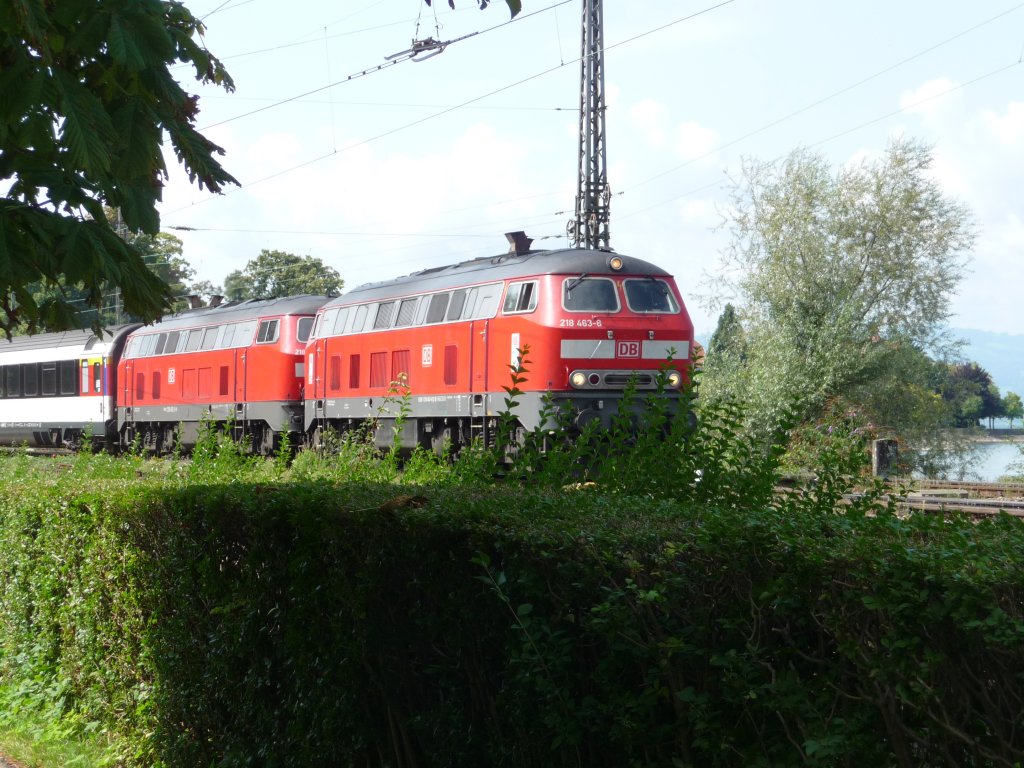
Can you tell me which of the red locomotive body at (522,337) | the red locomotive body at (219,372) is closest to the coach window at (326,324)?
the red locomotive body at (219,372)

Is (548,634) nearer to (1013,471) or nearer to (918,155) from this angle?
(1013,471)

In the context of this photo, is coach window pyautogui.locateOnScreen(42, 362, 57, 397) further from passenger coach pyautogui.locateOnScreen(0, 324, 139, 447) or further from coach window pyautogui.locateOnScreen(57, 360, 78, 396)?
coach window pyautogui.locateOnScreen(57, 360, 78, 396)

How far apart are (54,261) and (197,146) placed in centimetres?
101

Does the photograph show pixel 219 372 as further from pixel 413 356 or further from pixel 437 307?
pixel 437 307

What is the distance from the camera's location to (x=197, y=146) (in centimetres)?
613

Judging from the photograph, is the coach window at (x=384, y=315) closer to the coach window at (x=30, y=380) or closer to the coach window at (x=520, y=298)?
the coach window at (x=520, y=298)

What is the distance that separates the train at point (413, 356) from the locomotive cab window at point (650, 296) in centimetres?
2

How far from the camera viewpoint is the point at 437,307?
20.9 m

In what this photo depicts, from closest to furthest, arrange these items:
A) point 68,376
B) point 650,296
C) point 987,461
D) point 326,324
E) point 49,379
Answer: point 650,296 → point 326,324 → point 987,461 → point 68,376 → point 49,379

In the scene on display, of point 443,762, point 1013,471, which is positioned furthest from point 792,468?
point 443,762

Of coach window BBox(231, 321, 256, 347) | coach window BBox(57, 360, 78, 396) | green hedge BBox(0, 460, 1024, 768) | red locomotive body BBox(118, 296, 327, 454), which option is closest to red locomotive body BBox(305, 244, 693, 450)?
red locomotive body BBox(118, 296, 327, 454)

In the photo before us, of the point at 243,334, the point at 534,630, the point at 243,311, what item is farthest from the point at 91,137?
the point at 243,311

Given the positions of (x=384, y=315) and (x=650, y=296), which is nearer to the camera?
(x=650, y=296)

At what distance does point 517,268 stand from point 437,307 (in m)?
2.17
